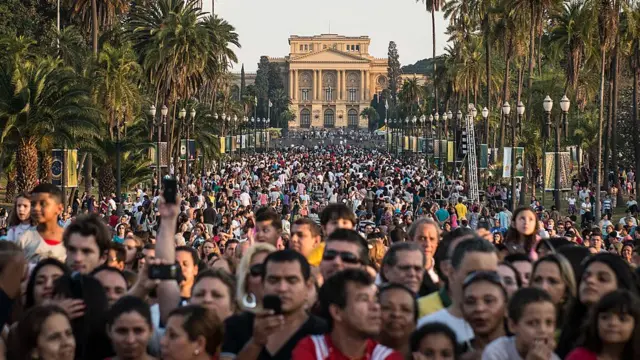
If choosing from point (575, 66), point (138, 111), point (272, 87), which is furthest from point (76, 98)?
point (272, 87)

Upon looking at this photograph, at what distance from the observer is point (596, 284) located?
7496mm

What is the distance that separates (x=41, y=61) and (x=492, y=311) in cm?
3020

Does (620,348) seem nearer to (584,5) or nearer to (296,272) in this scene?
(296,272)

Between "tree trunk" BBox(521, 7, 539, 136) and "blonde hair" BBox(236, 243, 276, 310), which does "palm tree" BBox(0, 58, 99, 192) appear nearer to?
"tree trunk" BBox(521, 7, 539, 136)

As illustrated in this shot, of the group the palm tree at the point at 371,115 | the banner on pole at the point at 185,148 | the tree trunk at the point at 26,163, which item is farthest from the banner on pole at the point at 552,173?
→ the palm tree at the point at 371,115

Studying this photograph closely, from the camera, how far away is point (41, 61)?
3547cm

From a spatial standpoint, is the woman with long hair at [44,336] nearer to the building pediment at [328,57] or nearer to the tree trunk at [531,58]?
the tree trunk at [531,58]

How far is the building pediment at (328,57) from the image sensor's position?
194875 millimetres

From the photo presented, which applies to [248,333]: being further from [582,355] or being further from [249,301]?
[582,355]

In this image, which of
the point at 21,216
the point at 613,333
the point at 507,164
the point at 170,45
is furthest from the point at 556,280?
the point at 170,45

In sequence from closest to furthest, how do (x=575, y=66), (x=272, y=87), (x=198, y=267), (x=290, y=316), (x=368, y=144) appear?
(x=290, y=316) → (x=198, y=267) → (x=575, y=66) → (x=368, y=144) → (x=272, y=87)

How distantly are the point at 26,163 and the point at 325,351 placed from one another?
29.5 m

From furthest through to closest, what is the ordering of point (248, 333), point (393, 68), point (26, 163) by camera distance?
point (393, 68) → point (26, 163) → point (248, 333)

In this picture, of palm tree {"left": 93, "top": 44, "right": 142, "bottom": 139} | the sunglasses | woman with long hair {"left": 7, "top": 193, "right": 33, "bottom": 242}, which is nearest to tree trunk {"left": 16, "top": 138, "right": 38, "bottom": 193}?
palm tree {"left": 93, "top": 44, "right": 142, "bottom": 139}
